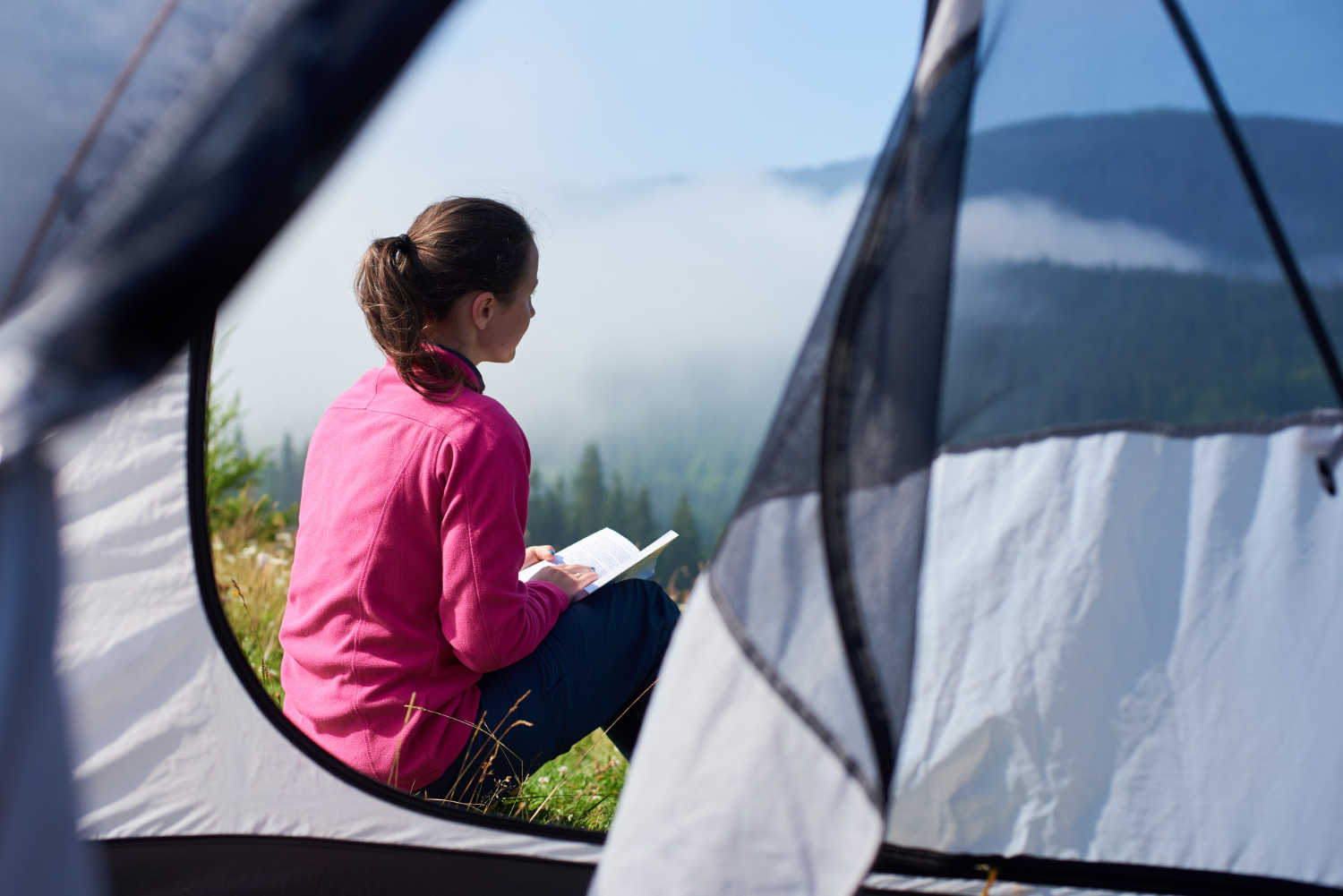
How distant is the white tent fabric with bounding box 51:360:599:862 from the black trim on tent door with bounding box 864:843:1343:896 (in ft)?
1.84

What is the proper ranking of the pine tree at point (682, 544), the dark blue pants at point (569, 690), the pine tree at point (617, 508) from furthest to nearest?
the pine tree at point (617, 508), the pine tree at point (682, 544), the dark blue pants at point (569, 690)

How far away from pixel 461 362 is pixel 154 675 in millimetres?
503

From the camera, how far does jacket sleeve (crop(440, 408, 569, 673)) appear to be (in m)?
0.99

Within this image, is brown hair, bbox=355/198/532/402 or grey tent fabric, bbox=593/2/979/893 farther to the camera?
brown hair, bbox=355/198/532/402

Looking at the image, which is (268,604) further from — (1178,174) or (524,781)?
(1178,174)

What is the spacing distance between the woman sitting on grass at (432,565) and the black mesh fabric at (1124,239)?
54 centimetres

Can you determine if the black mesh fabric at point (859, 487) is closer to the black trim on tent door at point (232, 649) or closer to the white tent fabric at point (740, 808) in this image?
the white tent fabric at point (740, 808)

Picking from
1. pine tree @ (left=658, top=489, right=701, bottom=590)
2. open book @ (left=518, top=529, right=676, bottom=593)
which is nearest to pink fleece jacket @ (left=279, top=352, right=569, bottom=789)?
open book @ (left=518, top=529, right=676, bottom=593)

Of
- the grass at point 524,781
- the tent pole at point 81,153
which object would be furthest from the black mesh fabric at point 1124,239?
the grass at point 524,781

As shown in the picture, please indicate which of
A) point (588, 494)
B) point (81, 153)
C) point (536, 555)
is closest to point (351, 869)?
point (536, 555)

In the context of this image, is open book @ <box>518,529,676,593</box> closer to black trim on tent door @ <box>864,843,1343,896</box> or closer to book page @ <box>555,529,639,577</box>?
book page @ <box>555,529,639,577</box>

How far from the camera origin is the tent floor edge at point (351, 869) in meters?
1.02

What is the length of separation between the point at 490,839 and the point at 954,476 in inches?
26.8

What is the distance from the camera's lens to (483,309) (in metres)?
1.20
